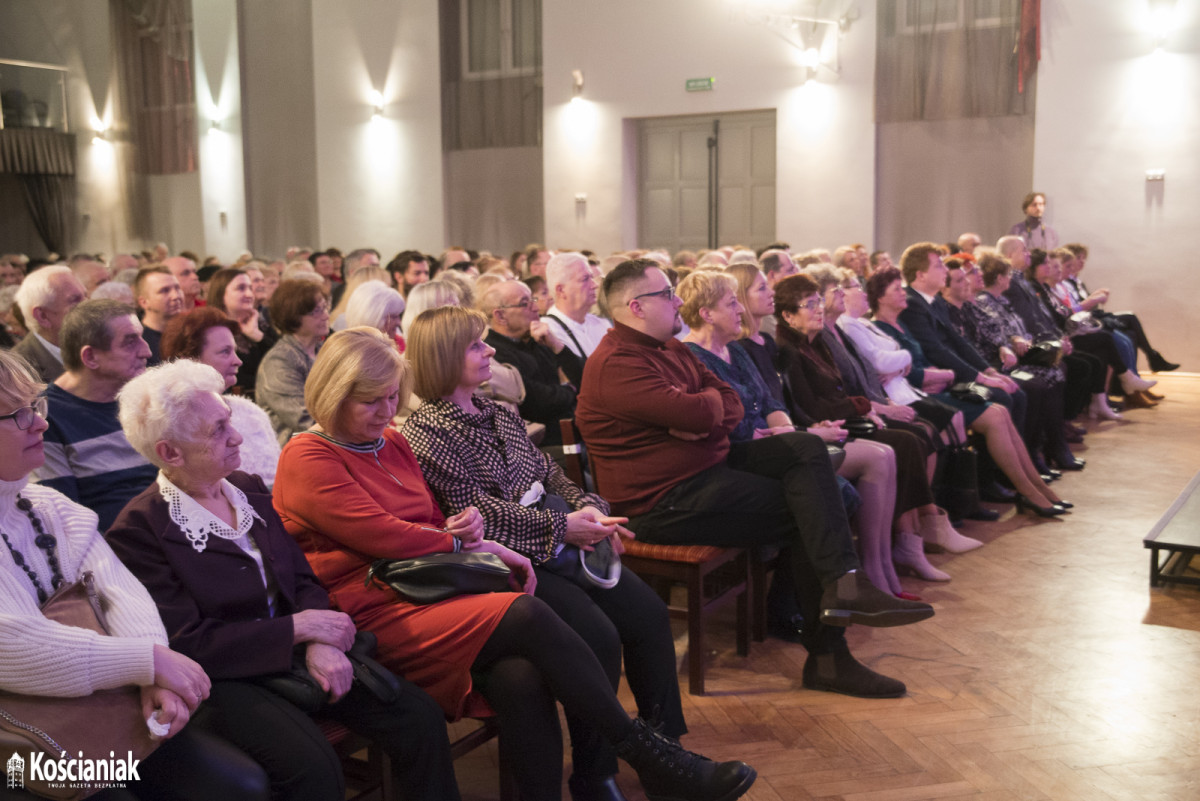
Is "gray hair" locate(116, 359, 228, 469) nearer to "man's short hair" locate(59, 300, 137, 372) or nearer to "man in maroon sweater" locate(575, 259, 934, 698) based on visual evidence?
"man's short hair" locate(59, 300, 137, 372)

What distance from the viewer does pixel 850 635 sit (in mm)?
3791

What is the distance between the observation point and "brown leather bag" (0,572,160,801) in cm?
165

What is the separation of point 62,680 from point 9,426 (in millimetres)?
470

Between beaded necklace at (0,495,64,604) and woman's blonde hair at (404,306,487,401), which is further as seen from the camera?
woman's blonde hair at (404,306,487,401)

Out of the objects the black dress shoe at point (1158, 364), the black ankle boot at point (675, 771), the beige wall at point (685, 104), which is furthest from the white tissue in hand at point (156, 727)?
the beige wall at point (685, 104)

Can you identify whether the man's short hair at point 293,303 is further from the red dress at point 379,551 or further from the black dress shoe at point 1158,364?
the black dress shoe at point 1158,364

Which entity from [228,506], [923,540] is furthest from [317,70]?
[228,506]

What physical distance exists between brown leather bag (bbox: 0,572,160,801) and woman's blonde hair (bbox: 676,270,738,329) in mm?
2435

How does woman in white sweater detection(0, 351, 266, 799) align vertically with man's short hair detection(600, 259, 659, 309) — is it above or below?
below

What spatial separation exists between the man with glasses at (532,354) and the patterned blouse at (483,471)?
1.54 metres

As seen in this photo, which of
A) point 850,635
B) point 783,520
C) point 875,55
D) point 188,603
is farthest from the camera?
point 875,55

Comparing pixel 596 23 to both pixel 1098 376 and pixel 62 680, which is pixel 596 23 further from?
pixel 62 680

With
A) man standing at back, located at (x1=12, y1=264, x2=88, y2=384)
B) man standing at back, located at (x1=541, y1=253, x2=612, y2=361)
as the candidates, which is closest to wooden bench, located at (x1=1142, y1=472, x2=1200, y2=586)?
man standing at back, located at (x1=541, y1=253, x2=612, y2=361)

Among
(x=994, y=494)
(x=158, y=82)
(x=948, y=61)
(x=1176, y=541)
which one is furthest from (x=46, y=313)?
(x=158, y=82)
